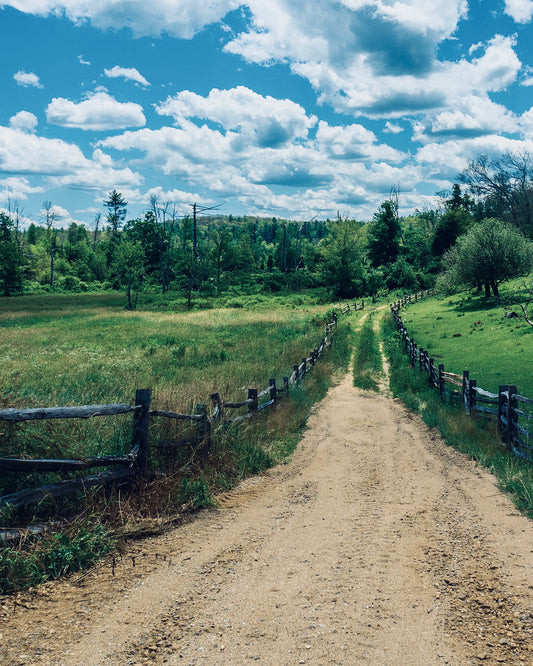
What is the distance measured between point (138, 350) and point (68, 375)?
23.9 ft

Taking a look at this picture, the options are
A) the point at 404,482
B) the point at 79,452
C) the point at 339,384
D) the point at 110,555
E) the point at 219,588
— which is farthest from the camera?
the point at 339,384

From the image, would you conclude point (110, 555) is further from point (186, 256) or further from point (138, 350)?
point (186, 256)

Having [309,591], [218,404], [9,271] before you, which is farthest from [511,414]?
[9,271]

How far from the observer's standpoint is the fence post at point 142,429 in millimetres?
6543

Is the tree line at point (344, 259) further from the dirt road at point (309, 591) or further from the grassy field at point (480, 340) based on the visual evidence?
the dirt road at point (309, 591)

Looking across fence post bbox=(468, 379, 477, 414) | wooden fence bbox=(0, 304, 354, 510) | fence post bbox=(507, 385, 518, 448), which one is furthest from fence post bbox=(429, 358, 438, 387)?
wooden fence bbox=(0, 304, 354, 510)

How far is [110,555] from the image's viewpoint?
5.43 m

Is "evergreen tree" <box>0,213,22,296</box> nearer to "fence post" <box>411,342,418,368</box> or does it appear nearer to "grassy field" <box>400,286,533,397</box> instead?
"grassy field" <box>400,286,533,397</box>

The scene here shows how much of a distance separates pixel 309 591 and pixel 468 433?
772cm

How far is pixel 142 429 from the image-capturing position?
21.5ft

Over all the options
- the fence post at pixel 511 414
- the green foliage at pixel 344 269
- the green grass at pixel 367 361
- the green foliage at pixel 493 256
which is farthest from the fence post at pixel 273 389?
the green foliage at pixel 344 269

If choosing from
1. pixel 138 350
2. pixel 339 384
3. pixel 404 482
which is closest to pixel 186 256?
pixel 138 350

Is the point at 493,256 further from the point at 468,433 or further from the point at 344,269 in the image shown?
the point at 468,433

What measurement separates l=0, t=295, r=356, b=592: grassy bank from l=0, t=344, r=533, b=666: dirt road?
0.42 m
